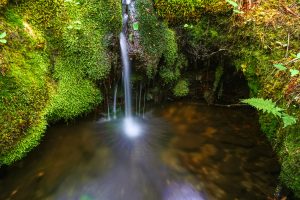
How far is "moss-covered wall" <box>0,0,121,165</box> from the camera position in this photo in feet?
12.5

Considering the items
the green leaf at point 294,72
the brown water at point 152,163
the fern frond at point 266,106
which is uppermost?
the green leaf at point 294,72

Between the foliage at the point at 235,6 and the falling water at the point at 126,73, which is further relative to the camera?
the falling water at the point at 126,73

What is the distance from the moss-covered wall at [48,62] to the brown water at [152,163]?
0.35 m

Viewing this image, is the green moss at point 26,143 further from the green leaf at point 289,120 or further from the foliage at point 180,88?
the green leaf at point 289,120

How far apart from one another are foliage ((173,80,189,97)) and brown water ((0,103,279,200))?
2.00ft

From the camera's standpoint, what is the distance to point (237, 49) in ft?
16.4

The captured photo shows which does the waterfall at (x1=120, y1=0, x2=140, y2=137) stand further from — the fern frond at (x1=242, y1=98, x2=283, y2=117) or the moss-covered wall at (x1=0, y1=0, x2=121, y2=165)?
the fern frond at (x1=242, y1=98, x2=283, y2=117)

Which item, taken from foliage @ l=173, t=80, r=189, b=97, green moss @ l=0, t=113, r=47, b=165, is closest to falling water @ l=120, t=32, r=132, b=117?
foliage @ l=173, t=80, r=189, b=97

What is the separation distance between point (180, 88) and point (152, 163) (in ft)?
6.39

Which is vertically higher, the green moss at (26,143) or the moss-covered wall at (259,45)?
the moss-covered wall at (259,45)

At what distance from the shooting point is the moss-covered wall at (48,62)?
12.5 feet

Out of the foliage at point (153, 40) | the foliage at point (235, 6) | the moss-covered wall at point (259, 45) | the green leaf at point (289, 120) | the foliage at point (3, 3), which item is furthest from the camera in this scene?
the foliage at point (153, 40)

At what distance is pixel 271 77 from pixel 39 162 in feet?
11.3

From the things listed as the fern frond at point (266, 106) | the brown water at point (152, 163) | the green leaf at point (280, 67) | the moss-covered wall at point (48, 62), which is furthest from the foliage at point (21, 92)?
the green leaf at point (280, 67)
